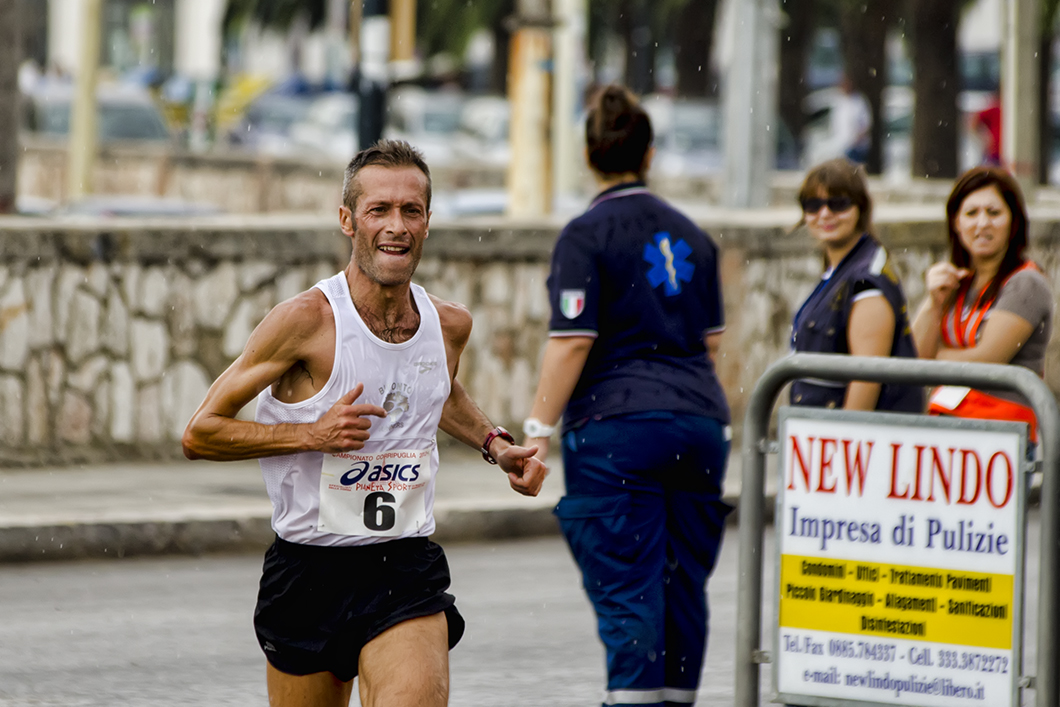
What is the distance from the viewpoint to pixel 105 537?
8.74 meters

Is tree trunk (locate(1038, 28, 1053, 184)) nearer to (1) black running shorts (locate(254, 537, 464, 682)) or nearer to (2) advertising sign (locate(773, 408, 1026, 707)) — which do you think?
(2) advertising sign (locate(773, 408, 1026, 707))

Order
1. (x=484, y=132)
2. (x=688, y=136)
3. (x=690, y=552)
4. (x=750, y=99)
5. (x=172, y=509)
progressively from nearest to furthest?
1. (x=690, y=552)
2. (x=172, y=509)
3. (x=750, y=99)
4. (x=688, y=136)
5. (x=484, y=132)

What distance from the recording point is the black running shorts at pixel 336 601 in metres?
4.11

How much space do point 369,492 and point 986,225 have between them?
9.05ft

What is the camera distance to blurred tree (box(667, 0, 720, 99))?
127ft

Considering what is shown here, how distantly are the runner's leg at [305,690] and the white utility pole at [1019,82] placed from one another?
9095 mm

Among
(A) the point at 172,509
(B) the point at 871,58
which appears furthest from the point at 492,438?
(B) the point at 871,58

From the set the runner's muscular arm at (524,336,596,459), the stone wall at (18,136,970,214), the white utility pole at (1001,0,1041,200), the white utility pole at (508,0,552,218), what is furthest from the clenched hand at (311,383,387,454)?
the stone wall at (18,136,970,214)

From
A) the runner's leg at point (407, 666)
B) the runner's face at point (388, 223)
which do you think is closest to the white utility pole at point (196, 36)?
the runner's face at point (388, 223)

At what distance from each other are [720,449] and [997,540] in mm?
1401

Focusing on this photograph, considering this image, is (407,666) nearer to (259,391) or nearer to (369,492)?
(369,492)

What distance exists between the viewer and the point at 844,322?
5750 mm

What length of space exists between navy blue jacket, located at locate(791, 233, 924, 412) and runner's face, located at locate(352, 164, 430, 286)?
1833 millimetres

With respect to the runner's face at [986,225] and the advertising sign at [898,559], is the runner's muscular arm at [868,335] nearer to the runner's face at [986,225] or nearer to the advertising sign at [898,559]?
the runner's face at [986,225]
